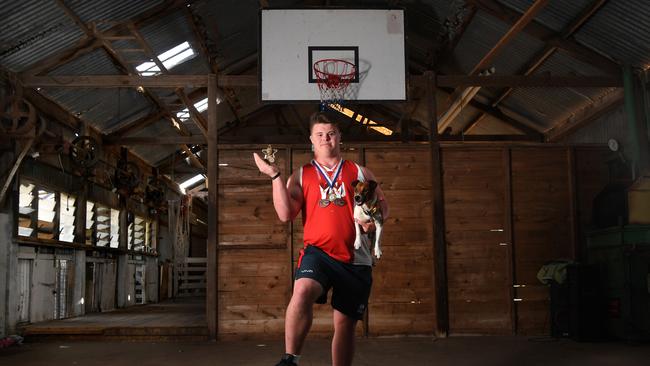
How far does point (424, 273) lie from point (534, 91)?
5232 millimetres

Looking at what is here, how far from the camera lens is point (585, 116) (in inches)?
448

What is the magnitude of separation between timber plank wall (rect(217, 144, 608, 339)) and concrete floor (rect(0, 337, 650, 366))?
0.39m

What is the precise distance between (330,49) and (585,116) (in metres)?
5.08

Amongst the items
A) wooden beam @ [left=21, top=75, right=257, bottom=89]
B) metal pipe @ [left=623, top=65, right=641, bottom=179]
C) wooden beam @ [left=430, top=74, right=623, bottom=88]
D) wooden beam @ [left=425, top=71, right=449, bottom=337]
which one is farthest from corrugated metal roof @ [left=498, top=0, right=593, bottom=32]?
wooden beam @ [left=21, top=75, right=257, bottom=89]

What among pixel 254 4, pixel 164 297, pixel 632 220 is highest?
pixel 254 4

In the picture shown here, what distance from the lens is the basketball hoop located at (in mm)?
8398

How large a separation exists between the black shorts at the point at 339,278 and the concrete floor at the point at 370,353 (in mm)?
3168

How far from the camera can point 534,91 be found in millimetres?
12227

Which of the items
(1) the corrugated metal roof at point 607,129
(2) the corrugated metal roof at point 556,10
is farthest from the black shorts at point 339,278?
(1) the corrugated metal roof at point 607,129

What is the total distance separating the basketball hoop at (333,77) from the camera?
8398 millimetres

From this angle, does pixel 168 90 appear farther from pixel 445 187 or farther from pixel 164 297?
pixel 164 297

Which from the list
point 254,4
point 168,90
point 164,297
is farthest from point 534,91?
point 164,297

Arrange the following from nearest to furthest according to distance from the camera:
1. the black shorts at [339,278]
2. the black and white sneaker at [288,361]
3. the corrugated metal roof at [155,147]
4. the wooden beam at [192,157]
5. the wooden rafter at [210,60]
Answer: the black and white sneaker at [288,361] < the black shorts at [339,278] < the wooden rafter at [210,60] < the corrugated metal roof at [155,147] < the wooden beam at [192,157]

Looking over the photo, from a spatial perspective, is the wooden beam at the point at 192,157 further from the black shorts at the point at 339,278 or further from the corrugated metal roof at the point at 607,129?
the black shorts at the point at 339,278
